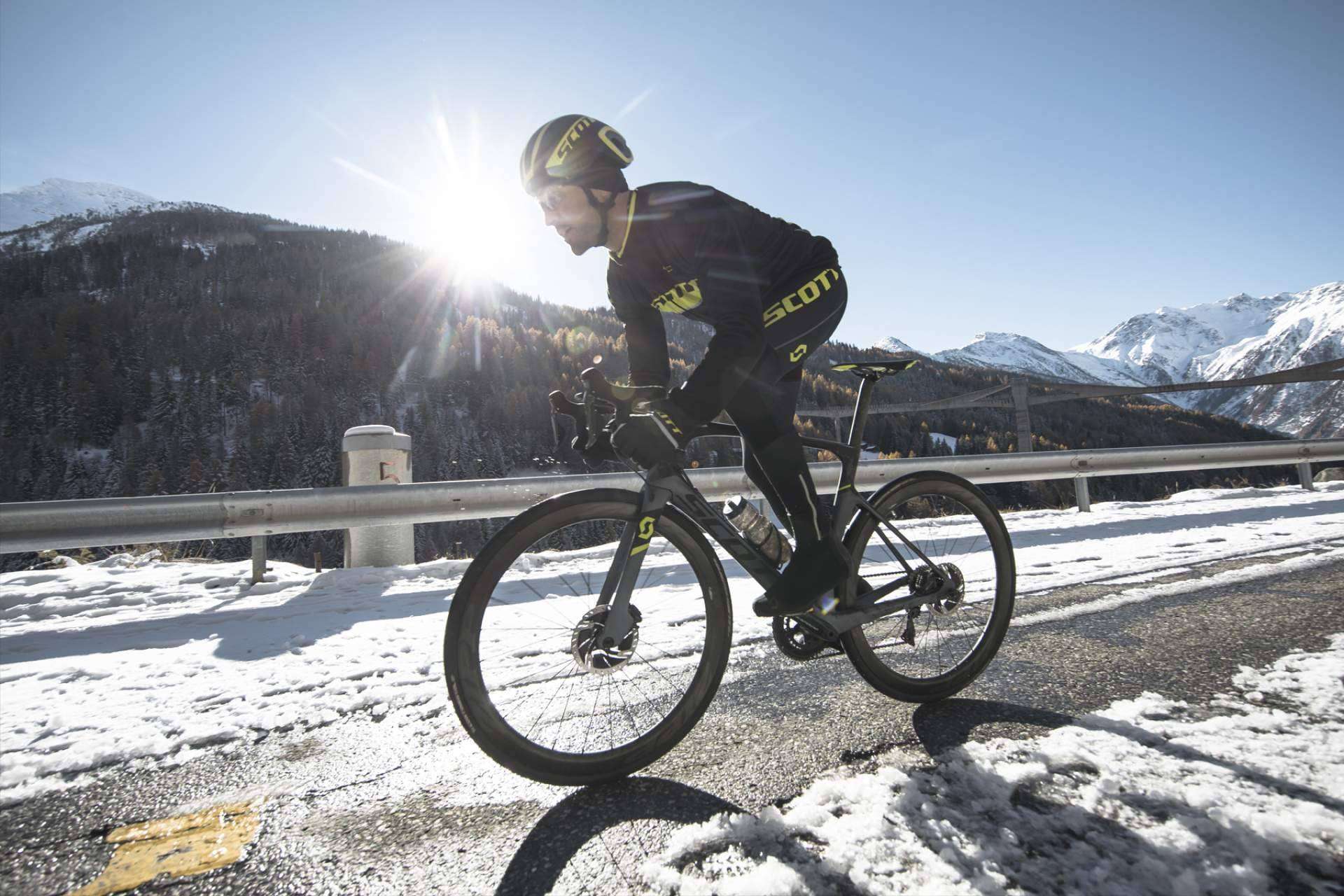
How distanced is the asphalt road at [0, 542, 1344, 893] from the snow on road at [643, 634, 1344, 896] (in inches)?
4.8

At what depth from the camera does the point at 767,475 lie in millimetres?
2221

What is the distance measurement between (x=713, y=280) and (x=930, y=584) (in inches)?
58.6

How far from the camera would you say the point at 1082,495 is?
23.6 feet

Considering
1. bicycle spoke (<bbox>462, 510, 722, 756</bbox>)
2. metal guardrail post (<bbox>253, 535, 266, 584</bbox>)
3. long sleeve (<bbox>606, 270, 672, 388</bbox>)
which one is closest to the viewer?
bicycle spoke (<bbox>462, 510, 722, 756</bbox>)

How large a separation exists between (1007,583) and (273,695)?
2.89 meters

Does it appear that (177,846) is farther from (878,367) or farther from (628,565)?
(878,367)

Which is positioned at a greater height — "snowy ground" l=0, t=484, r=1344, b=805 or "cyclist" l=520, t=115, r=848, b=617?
"cyclist" l=520, t=115, r=848, b=617

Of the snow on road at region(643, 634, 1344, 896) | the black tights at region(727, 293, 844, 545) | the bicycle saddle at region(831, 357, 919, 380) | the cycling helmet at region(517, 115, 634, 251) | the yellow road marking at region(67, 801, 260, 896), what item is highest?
the cycling helmet at region(517, 115, 634, 251)

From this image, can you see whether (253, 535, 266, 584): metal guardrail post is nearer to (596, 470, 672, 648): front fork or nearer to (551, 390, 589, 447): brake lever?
(551, 390, 589, 447): brake lever

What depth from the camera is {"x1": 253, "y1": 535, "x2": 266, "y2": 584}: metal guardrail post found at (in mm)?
4293

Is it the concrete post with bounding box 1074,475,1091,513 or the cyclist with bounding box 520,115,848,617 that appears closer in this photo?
the cyclist with bounding box 520,115,848,617

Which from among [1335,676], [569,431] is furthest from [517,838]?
[1335,676]

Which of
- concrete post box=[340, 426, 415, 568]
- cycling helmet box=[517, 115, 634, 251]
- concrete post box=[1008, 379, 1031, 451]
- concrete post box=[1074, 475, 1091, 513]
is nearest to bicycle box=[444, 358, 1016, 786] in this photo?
cycling helmet box=[517, 115, 634, 251]

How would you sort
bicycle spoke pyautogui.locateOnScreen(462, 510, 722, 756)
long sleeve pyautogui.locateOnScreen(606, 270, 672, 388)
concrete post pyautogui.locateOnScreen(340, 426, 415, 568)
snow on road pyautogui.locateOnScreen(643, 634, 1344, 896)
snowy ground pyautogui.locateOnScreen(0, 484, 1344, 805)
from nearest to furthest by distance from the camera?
snow on road pyautogui.locateOnScreen(643, 634, 1344, 896)
bicycle spoke pyautogui.locateOnScreen(462, 510, 722, 756)
snowy ground pyautogui.locateOnScreen(0, 484, 1344, 805)
long sleeve pyautogui.locateOnScreen(606, 270, 672, 388)
concrete post pyautogui.locateOnScreen(340, 426, 415, 568)
